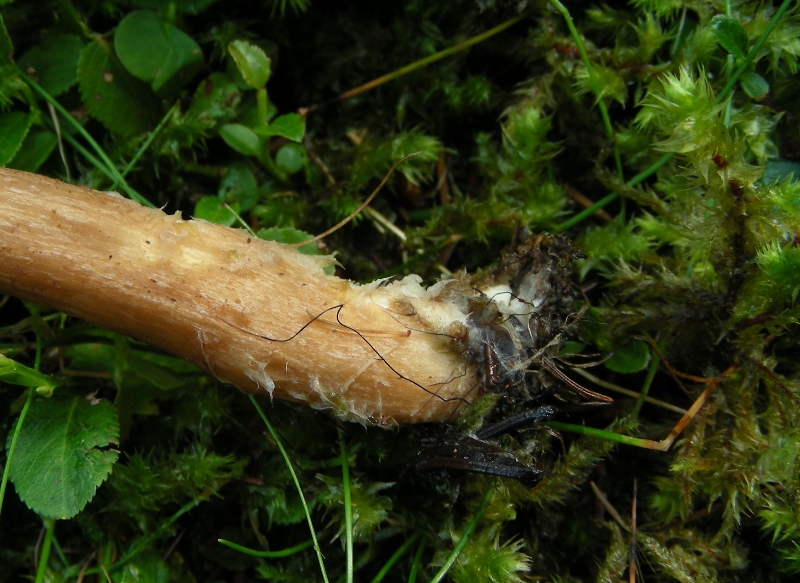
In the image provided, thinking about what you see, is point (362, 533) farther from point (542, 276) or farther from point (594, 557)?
point (542, 276)

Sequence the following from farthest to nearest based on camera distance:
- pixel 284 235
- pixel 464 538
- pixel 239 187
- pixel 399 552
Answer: pixel 239 187, pixel 284 235, pixel 399 552, pixel 464 538

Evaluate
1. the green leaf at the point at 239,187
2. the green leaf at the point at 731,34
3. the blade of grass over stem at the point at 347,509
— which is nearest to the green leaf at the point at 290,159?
the green leaf at the point at 239,187

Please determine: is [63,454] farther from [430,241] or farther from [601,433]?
[601,433]

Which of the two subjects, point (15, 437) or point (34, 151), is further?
point (34, 151)

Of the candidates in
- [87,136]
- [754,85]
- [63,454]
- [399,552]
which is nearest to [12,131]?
[87,136]

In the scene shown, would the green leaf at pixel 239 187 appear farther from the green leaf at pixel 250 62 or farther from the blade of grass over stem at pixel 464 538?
the blade of grass over stem at pixel 464 538

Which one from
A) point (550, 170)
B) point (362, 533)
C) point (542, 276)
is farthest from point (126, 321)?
point (550, 170)

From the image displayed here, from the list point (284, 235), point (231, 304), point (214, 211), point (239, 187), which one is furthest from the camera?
point (239, 187)
